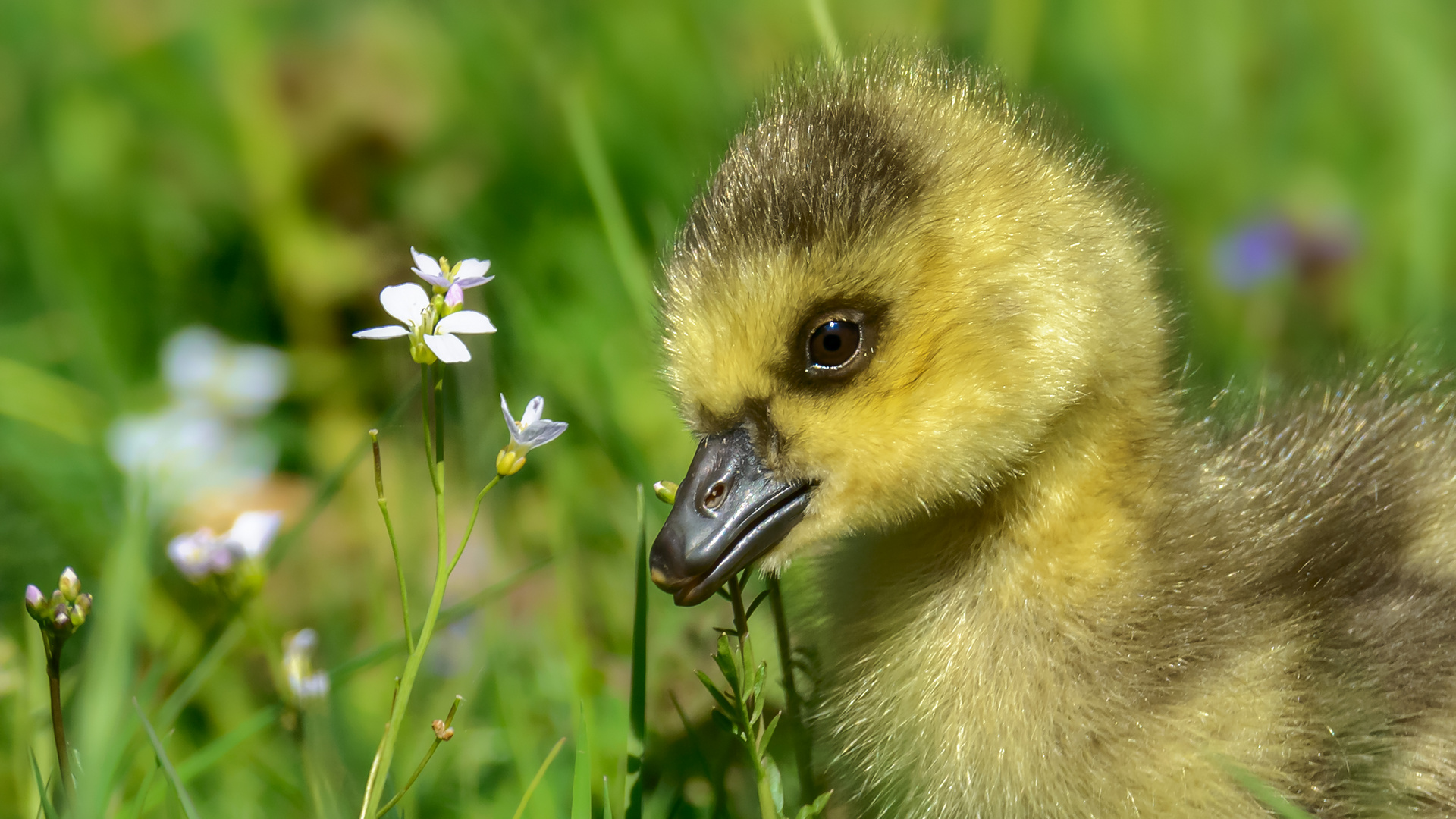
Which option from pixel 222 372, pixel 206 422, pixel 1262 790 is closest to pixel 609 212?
pixel 1262 790

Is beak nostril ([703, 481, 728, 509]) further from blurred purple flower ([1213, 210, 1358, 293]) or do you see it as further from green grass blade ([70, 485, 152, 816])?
blurred purple flower ([1213, 210, 1358, 293])

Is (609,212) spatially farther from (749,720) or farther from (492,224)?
(492,224)

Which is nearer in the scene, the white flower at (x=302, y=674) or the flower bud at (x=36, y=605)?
the flower bud at (x=36, y=605)

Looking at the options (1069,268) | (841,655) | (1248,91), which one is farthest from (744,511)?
(1248,91)

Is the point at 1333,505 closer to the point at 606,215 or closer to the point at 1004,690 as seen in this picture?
the point at 1004,690

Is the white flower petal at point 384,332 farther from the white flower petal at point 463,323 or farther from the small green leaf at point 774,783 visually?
the small green leaf at point 774,783

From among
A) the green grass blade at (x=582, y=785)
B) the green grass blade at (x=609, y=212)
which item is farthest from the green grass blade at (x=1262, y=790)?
the green grass blade at (x=609, y=212)
